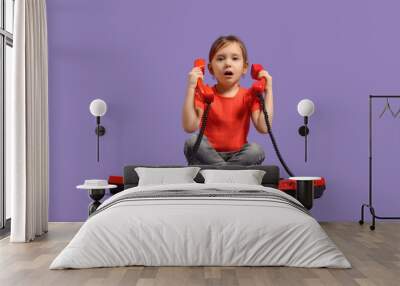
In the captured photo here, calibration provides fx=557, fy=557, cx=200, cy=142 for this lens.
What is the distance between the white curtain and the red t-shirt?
1879mm

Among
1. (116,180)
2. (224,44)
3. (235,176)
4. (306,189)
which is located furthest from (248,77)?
(116,180)

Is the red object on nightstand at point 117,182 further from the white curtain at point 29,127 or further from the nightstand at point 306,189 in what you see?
the nightstand at point 306,189

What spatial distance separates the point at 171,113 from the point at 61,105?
1.35 metres

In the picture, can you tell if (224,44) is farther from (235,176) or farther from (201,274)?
(201,274)

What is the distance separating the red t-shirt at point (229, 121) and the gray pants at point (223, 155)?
0.06 meters

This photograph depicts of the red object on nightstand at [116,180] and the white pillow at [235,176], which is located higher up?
the white pillow at [235,176]

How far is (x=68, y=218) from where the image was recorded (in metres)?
6.81

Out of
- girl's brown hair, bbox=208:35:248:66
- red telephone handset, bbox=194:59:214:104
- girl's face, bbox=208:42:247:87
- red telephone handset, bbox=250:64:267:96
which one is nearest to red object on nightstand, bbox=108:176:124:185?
red telephone handset, bbox=194:59:214:104

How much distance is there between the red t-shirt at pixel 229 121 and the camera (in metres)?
6.70

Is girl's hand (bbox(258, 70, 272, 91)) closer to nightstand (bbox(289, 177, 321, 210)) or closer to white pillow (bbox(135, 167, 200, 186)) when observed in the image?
nightstand (bbox(289, 177, 321, 210))

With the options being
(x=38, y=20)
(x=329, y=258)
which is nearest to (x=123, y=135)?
(x=38, y=20)

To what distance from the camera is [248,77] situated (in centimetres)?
677

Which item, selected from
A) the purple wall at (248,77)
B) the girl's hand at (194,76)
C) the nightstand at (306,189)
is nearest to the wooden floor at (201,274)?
the nightstand at (306,189)

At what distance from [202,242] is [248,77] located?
298cm
